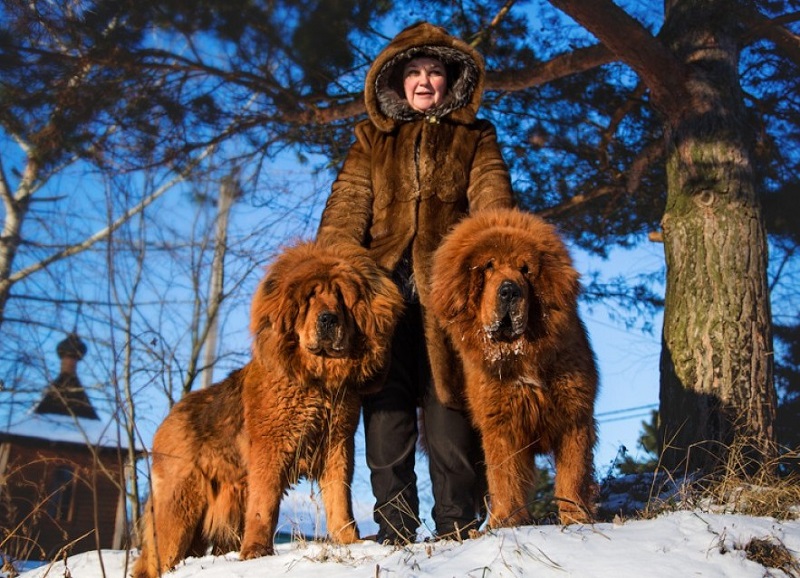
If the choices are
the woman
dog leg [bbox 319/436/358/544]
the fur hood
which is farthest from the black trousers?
the fur hood

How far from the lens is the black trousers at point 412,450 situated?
4.07 m

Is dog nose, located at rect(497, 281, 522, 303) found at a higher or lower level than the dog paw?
higher

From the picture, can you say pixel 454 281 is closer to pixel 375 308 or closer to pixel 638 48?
pixel 375 308

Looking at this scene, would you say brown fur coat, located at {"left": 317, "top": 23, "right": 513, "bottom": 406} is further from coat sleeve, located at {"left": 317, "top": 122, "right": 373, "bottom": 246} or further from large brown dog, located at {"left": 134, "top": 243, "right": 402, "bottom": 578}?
large brown dog, located at {"left": 134, "top": 243, "right": 402, "bottom": 578}

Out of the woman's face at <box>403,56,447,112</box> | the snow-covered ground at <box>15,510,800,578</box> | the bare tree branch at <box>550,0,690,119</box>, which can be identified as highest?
the bare tree branch at <box>550,0,690,119</box>

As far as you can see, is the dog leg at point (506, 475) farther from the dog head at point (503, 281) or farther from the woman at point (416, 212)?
the dog head at point (503, 281)

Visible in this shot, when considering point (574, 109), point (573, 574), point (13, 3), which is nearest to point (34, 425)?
point (13, 3)

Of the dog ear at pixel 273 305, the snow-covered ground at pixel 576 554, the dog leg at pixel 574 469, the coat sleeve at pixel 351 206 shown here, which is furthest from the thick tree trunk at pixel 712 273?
the dog ear at pixel 273 305

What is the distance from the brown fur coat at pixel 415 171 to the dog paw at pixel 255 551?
1407 mm

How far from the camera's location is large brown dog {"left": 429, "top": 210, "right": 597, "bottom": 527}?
3.77 meters

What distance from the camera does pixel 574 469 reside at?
377 cm

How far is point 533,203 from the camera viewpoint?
29.7 feet

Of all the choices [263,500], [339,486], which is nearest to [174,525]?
[263,500]

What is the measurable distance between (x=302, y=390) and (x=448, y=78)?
2.02 metres
